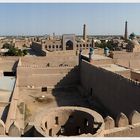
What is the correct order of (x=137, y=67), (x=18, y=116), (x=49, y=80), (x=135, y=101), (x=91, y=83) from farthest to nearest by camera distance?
(x=137, y=67) < (x=49, y=80) < (x=91, y=83) < (x=18, y=116) < (x=135, y=101)

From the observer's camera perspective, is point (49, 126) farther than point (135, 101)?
No

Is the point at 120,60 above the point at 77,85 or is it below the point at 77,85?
above

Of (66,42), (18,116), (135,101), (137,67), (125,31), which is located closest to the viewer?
(135,101)

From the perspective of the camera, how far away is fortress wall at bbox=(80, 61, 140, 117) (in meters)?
13.5

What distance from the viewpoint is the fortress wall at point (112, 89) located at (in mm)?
13484

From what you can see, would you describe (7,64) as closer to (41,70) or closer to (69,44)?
(41,70)

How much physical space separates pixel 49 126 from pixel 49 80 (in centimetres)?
1242

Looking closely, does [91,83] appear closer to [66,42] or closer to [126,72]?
[126,72]

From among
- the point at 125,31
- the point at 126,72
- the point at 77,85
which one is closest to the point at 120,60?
the point at 77,85

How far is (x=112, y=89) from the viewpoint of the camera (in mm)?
16000

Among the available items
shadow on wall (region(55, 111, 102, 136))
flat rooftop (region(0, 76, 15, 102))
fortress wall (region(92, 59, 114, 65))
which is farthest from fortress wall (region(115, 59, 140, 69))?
shadow on wall (region(55, 111, 102, 136))

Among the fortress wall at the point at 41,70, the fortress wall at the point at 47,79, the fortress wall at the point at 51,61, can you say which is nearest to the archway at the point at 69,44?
the fortress wall at the point at 51,61

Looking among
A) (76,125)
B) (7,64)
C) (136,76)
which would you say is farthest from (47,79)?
(76,125)

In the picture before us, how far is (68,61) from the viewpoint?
25719 millimetres
